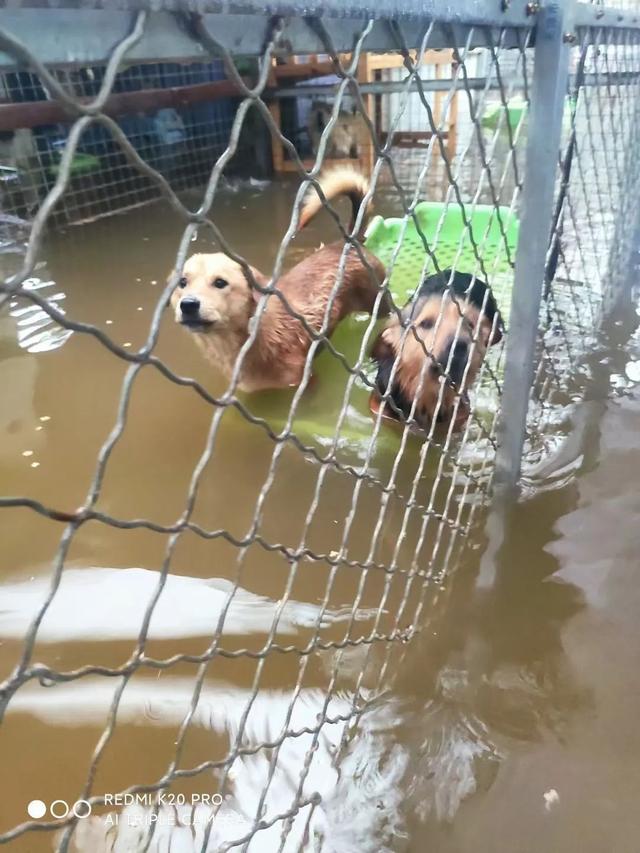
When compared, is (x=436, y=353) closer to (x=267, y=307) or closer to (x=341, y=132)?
(x=267, y=307)

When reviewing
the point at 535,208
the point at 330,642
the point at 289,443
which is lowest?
the point at 330,642

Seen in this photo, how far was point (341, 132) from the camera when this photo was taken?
5.00 meters

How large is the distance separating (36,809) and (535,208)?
142cm

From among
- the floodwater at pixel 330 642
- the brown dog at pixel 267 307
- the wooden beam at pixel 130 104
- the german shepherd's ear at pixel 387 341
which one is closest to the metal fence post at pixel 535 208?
the floodwater at pixel 330 642

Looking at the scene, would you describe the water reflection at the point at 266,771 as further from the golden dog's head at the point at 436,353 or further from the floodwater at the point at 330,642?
the golden dog's head at the point at 436,353

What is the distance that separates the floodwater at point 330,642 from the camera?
1.14 meters

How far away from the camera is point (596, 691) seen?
132 centimetres

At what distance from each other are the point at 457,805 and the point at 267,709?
1.26 feet

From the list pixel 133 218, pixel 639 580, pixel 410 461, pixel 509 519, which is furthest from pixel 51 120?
pixel 639 580

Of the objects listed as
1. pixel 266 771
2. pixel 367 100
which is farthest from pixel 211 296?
pixel 367 100

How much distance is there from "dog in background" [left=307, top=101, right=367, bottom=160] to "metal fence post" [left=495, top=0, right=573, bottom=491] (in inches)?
142

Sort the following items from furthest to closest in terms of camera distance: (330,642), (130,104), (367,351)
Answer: (130,104) < (367,351) < (330,642)

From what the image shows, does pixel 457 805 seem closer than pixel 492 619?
Yes

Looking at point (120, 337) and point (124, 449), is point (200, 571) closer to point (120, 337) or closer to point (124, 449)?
point (124, 449)
